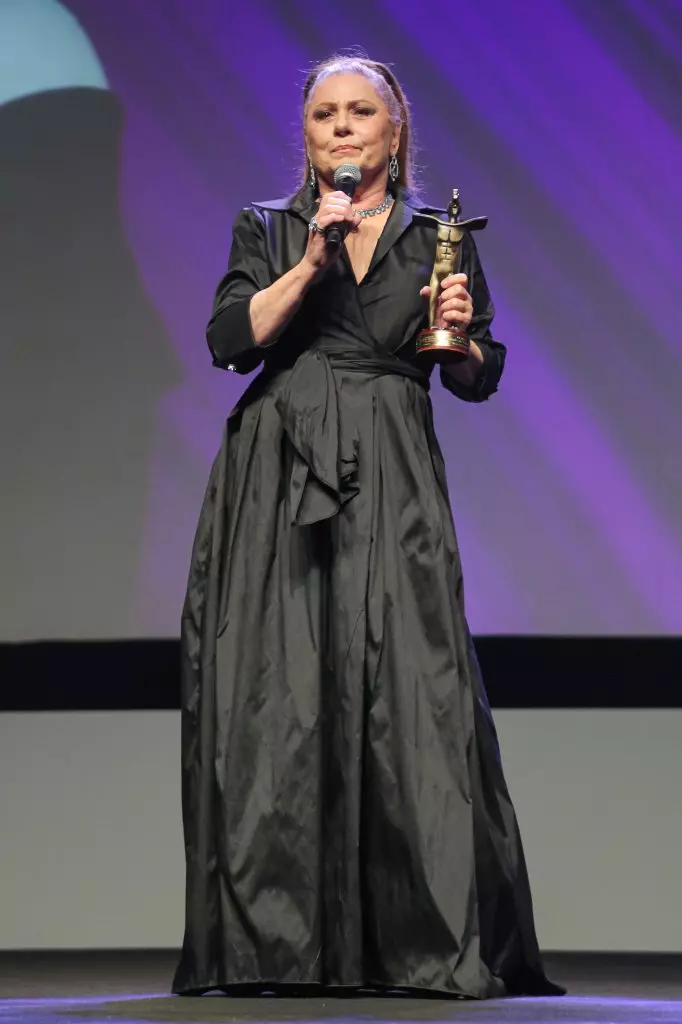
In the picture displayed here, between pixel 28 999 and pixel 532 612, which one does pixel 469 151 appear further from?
pixel 28 999

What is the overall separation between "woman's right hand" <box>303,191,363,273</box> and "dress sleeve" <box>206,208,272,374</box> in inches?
5.3

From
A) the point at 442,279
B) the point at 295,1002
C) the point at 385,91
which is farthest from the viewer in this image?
the point at 385,91

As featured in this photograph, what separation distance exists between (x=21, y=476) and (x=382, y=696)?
1421 millimetres

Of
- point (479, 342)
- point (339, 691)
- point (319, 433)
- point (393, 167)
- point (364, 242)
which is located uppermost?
point (393, 167)

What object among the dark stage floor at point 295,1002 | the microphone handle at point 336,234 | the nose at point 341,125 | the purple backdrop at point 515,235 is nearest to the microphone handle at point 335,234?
the microphone handle at point 336,234

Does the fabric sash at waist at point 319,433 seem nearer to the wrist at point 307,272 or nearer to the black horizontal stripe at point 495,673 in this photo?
the wrist at point 307,272

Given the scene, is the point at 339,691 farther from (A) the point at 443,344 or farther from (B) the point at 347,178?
(B) the point at 347,178

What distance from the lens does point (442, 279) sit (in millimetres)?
2059

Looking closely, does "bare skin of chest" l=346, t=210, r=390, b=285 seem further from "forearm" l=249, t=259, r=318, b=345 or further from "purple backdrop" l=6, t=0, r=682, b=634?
"purple backdrop" l=6, t=0, r=682, b=634

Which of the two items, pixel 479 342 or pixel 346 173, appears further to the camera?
pixel 479 342

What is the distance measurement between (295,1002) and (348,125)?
3.64ft

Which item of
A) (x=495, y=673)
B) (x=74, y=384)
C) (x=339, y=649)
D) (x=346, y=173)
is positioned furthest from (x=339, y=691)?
(x=74, y=384)

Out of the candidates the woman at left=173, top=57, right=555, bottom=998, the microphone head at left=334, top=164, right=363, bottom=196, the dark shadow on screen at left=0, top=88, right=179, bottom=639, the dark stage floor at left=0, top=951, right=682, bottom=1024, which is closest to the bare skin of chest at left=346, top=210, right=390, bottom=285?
the woman at left=173, top=57, right=555, bottom=998

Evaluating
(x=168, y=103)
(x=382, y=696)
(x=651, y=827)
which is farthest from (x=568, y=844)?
(x=168, y=103)
